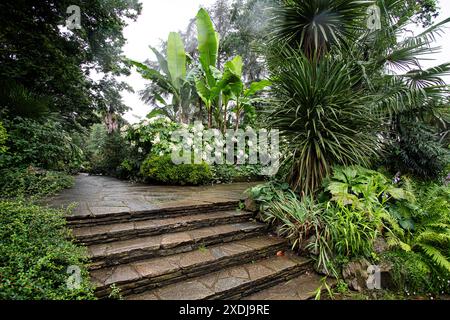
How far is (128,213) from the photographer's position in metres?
2.58

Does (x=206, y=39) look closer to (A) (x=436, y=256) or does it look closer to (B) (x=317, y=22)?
(B) (x=317, y=22)

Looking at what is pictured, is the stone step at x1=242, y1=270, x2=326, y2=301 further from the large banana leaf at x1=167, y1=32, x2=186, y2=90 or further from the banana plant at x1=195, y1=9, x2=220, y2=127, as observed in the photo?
the large banana leaf at x1=167, y1=32, x2=186, y2=90

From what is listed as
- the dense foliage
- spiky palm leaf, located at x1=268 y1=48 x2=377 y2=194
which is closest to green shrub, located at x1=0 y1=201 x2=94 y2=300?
the dense foliage

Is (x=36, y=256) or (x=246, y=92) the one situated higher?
(x=246, y=92)

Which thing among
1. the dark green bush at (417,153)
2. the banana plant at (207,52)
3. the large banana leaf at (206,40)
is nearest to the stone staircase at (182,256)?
the dark green bush at (417,153)

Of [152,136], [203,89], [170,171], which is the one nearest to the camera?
[170,171]

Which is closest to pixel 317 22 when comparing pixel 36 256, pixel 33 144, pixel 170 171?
pixel 170 171

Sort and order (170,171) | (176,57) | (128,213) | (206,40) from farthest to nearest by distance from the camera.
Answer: (176,57) → (206,40) → (170,171) → (128,213)

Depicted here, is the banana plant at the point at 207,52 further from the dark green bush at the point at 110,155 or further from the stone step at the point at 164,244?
the stone step at the point at 164,244

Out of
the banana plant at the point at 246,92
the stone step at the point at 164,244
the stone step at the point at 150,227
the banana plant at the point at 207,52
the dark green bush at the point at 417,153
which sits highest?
the banana plant at the point at 207,52

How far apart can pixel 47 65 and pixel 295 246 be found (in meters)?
5.49

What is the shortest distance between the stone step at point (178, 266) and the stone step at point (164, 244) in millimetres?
56

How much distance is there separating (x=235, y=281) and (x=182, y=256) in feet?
1.97

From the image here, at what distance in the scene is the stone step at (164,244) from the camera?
196 cm
